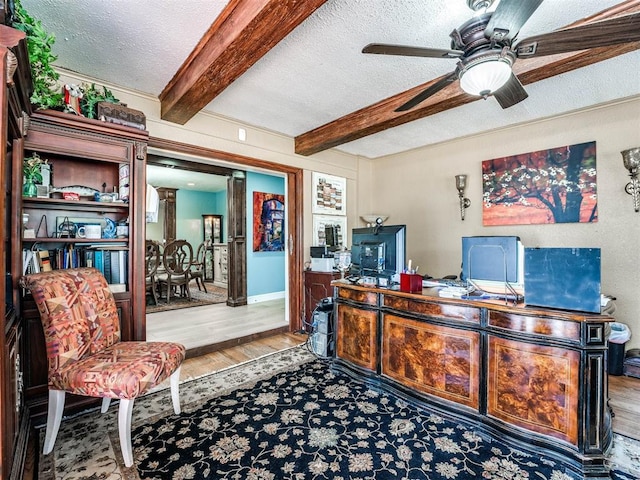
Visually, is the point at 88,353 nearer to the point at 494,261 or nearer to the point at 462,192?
the point at 494,261

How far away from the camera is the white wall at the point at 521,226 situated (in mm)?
3109

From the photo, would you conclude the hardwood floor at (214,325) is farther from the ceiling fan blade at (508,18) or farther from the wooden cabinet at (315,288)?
the ceiling fan blade at (508,18)

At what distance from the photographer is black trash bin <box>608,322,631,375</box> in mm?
2863

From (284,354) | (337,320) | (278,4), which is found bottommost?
(284,354)

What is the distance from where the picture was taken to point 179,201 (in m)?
8.71

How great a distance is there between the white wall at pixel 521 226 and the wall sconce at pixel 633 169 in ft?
0.17

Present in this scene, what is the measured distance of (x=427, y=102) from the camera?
2.91 meters

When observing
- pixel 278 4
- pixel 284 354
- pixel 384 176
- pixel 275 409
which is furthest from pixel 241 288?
pixel 278 4

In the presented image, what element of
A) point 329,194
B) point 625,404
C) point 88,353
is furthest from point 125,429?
point 329,194

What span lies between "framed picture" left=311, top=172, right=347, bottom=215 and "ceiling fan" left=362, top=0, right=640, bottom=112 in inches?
112

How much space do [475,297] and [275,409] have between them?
165 centimetres

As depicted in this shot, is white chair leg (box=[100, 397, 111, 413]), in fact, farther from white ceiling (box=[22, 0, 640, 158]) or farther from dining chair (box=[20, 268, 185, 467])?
white ceiling (box=[22, 0, 640, 158])

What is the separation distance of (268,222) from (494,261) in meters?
4.79

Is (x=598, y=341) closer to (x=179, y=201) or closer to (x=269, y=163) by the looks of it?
(x=269, y=163)
